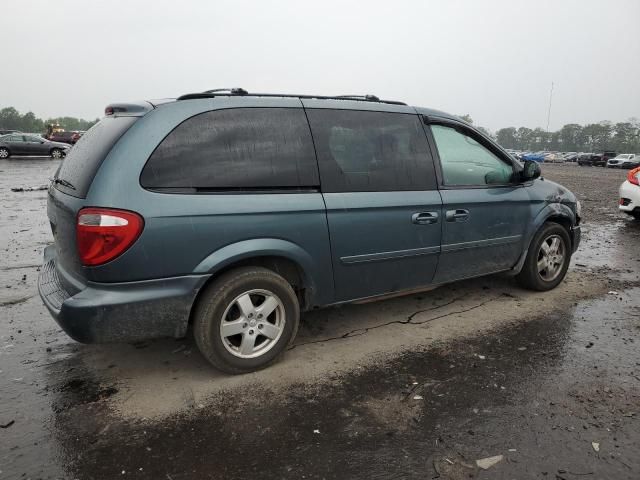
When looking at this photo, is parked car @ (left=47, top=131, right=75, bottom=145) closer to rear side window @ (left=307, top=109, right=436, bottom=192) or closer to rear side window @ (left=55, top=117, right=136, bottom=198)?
rear side window @ (left=55, top=117, right=136, bottom=198)

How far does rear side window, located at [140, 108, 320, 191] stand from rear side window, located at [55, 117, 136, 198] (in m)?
0.30

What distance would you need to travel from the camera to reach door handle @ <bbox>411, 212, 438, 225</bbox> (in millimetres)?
3641

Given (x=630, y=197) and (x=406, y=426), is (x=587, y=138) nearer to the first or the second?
(x=630, y=197)

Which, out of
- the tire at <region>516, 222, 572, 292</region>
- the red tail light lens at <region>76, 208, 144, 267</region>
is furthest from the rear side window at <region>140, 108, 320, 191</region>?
the tire at <region>516, 222, 572, 292</region>

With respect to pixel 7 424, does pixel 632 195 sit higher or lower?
higher

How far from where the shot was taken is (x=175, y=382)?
3.04m

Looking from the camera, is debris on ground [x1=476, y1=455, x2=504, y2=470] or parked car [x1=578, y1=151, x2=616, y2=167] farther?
parked car [x1=578, y1=151, x2=616, y2=167]

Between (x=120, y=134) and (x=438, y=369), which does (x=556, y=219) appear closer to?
(x=438, y=369)

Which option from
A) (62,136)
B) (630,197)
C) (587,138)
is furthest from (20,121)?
(587,138)

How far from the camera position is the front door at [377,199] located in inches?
131

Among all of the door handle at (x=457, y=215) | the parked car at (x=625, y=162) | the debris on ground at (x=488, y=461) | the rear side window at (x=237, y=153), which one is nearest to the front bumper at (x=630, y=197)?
the door handle at (x=457, y=215)

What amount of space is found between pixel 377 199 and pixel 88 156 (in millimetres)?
2047

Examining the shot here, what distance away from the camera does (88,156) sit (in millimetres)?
2893

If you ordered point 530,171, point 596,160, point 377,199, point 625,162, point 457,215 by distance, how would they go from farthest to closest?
1. point 596,160
2. point 625,162
3. point 530,171
4. point 457,215
5. point 377,199
